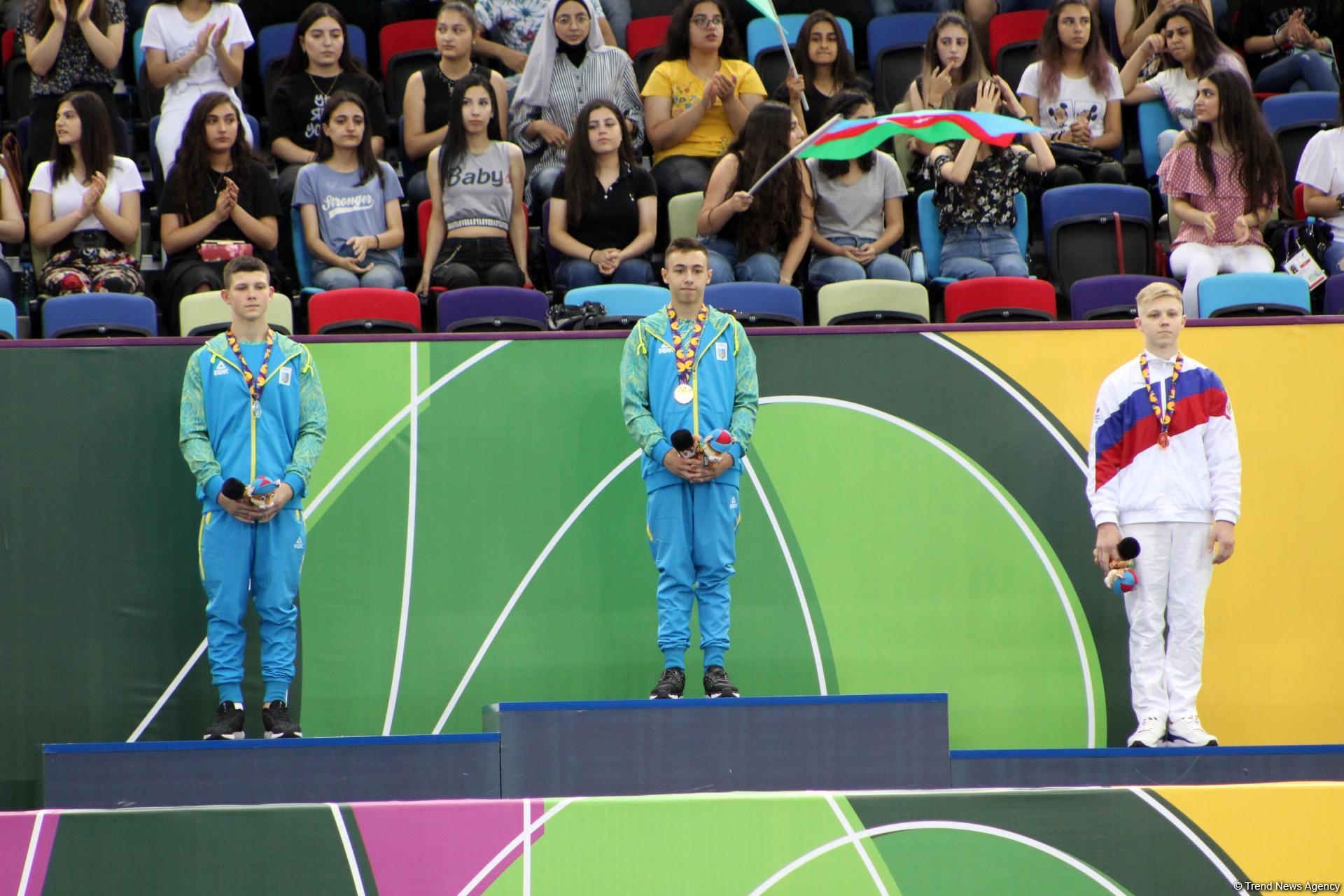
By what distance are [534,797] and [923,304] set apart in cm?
280

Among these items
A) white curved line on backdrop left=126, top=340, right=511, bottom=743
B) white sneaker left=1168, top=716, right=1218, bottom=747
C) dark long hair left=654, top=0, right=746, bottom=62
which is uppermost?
dark long hair left=654, top=0, right=746, bottom=62

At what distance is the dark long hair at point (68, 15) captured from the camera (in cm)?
809

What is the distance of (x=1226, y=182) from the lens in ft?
23.7

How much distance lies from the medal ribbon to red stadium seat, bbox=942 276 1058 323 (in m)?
1.32

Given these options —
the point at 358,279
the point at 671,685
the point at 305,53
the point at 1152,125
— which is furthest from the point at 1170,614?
the point at 305,53

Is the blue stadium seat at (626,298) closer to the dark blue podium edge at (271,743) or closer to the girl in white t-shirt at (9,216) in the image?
the dark blue podium edge at (271,743)

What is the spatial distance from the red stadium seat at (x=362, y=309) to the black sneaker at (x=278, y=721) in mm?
1644

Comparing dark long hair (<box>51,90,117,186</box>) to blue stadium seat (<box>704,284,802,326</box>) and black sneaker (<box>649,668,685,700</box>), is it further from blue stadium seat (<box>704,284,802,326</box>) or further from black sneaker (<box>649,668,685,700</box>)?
black sneaker (<box>649,668,685,700</box>)

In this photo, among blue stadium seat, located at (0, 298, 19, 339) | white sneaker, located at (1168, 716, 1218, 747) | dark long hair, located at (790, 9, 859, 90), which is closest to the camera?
white sneaker, located at (1168, 716, 1218, 747)

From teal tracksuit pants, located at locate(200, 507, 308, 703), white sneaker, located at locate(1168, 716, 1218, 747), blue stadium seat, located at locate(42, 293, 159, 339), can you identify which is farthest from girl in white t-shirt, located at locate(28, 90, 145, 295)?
white sneaker, located at locate(1168, 716, 1218, 747)

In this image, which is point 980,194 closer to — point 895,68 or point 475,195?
point 895,68

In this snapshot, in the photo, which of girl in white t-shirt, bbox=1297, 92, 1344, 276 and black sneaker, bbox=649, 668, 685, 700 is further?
girl in white t-shirt, bbox=1297, 92, 1344, 276

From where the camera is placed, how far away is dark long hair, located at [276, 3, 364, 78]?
815 cm

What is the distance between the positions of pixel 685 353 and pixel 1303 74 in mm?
4704
